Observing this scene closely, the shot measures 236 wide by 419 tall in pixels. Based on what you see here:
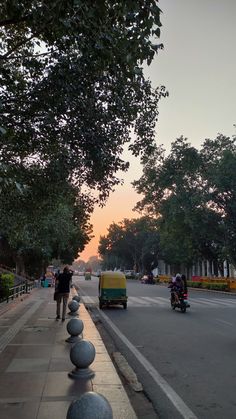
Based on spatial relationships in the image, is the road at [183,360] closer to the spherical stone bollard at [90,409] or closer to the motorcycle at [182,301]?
the motorcycle at [182,301]

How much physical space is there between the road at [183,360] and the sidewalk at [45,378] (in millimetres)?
615

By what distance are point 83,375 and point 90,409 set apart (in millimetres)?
3613

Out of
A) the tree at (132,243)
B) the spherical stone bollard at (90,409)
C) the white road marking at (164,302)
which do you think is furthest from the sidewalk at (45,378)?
the tree at (132,243)

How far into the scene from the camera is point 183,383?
285 inches

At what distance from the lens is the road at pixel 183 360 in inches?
242

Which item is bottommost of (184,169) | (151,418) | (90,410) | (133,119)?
(151,418)

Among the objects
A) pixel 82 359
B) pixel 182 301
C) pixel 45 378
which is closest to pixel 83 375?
pixel 82 359

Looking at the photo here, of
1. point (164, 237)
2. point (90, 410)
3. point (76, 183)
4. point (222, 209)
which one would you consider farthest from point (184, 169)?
point (90, 410)

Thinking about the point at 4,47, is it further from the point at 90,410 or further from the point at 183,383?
the point at 90,410

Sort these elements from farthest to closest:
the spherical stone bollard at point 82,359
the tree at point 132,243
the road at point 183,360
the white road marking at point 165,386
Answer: the tree at point 132,243 → the spherical stone bollard at point 82,359 → the road at point 183,360 → the white road marking at point 165,386

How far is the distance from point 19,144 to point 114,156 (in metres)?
2.36

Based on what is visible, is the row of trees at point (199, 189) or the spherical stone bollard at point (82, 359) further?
the row of trees at point (199, 189)

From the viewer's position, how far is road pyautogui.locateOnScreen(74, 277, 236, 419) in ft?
20.2

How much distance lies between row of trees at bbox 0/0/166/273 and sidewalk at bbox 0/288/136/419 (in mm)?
2824
